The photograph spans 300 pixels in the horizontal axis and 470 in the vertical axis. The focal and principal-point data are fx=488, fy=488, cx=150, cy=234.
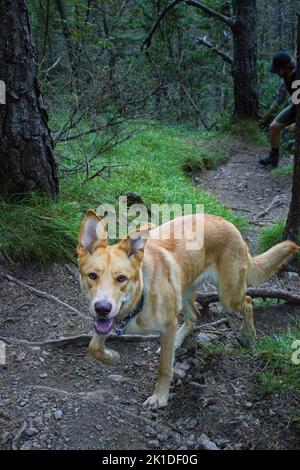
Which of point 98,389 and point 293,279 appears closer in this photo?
point 98,389

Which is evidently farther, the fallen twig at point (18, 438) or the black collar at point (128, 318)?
the black collar at point (128, 318)

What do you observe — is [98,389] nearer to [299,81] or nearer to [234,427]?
[234,427]

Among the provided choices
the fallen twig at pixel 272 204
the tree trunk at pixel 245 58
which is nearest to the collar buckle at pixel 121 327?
the fallen twig at pixel 272 204

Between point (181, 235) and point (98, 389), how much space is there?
130cm

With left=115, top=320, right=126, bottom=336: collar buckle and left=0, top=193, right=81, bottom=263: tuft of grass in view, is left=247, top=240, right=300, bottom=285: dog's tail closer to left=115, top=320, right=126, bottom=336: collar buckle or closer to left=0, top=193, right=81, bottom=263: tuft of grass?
left=115, top=320, right=126, bottom=336: collar buckle

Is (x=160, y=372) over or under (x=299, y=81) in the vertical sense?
under

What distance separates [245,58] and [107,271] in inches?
393

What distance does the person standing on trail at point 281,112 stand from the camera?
345 inches

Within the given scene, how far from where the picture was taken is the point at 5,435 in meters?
2.88

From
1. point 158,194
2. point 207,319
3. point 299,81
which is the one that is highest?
point 299,81

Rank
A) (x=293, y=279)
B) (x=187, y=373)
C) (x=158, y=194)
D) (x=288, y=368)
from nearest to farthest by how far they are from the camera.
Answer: (x=288, y=368) → (x=187, y=373) → (x=293, y=279) → (x=158, y=194)

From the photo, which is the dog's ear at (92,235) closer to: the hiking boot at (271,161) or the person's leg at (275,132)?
the person's leg at (275,132)

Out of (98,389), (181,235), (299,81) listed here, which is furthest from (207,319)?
(299,81)

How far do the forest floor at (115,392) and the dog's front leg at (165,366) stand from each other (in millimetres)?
95
